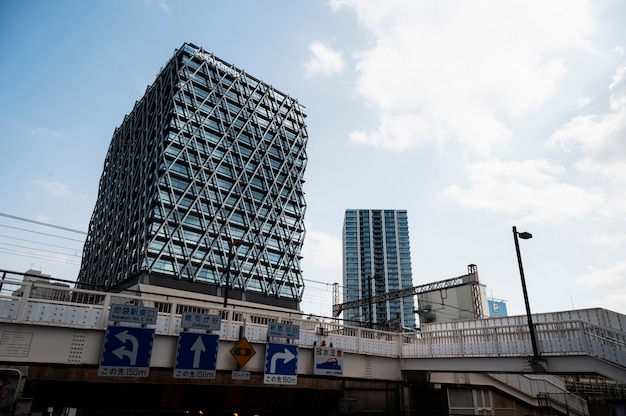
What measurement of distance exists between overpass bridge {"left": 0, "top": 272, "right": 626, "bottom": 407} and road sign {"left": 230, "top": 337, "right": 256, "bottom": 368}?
2.55 feet

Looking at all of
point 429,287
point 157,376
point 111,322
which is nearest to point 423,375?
point 157,376

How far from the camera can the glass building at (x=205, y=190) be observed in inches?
2881

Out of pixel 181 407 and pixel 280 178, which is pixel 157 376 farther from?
pixel 280 178

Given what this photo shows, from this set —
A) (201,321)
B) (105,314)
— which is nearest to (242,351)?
(201,321)

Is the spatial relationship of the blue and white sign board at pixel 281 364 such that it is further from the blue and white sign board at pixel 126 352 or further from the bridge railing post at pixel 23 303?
the bridge railing post at pixel 23 303

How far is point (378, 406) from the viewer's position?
65.6 ft

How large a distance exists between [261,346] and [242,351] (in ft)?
5.35

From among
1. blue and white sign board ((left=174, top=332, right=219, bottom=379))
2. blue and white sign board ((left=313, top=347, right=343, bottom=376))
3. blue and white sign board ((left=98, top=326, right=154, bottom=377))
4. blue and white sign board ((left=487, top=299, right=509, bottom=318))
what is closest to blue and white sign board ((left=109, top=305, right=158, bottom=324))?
blue and white sign board ((left=98, top=326, right=154, bottom=377))

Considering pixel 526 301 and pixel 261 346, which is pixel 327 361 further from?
pixel 526 301

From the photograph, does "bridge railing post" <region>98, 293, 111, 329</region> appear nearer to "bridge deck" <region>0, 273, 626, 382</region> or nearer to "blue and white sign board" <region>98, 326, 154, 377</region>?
"bridge deck" <region>0, 273, 626, 382</region>

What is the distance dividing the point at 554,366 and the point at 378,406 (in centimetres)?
865

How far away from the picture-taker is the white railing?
12070 millimetres

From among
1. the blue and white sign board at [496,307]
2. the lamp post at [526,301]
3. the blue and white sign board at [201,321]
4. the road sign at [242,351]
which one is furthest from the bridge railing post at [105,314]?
the blue and white sign board at [496,307]

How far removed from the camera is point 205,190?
8012 centimetres
